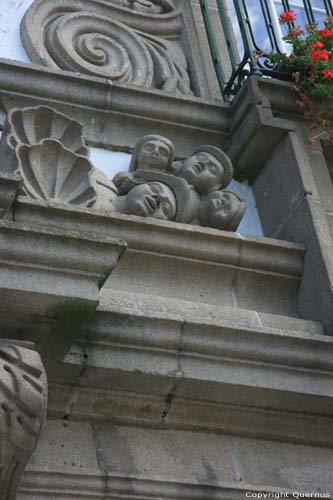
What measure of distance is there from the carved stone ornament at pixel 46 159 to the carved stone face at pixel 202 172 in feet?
1.34

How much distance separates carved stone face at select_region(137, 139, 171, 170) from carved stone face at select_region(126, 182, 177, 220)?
17cm

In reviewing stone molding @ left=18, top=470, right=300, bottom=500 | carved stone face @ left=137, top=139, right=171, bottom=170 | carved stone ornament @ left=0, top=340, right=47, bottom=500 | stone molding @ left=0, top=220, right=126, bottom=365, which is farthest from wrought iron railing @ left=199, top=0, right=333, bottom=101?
carved stone ornament @ left=0, top=340, right=47, bottom=500

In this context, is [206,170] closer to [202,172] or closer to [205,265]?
[202,172]

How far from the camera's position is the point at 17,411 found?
3371mm

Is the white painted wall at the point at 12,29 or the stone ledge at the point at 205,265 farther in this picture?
the white painted wall at the point at 12,29

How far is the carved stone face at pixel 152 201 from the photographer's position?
434cm

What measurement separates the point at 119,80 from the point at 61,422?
73.2 inches

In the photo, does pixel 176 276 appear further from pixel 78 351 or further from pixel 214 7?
pixel 214 7

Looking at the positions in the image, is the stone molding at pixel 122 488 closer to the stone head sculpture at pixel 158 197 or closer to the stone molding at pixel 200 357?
the stone molding at pixel 200 357

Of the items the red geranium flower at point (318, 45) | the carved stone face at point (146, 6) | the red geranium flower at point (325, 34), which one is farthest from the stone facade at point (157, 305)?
the carved stone face at point (146, 6)

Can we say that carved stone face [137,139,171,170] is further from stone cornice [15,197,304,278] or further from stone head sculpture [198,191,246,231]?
stone cornice [15,197,304,278]

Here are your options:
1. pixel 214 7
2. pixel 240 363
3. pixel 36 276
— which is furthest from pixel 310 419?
pixel 214 7

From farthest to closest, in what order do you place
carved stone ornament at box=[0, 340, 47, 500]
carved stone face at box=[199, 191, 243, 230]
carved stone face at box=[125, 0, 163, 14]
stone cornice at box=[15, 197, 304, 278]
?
carved stone face at box=[125, 0, 163, 14], carved stone face at box=[199, 191, 243, 230], stone cornice at box=[15, 197, 304, 278], carved stone ornament at box=[0, 340, 47, 500]

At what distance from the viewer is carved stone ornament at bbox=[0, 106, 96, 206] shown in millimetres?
4238
